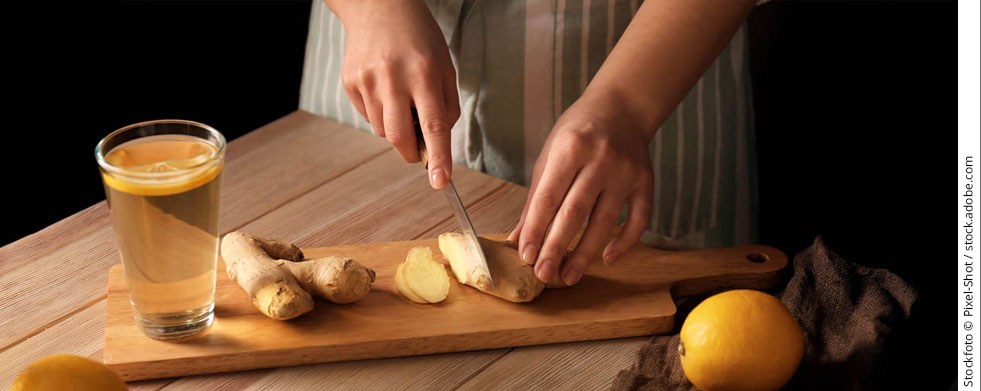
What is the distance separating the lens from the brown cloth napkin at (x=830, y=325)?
1.07 metres

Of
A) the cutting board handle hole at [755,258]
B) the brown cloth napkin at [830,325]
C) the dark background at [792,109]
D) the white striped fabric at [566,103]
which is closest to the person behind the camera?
the brown cloth napkin at [830,325]

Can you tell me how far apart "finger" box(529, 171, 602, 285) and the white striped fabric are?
0.99ft

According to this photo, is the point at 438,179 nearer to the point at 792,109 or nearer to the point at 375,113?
the point at 375,113

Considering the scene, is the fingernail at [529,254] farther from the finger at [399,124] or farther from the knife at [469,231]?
the finger at [399,124]

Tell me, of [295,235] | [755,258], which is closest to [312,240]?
[295,235]

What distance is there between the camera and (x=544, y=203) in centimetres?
120

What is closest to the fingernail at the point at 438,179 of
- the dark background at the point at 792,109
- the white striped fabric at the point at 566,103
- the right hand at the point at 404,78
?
the right hand at the point at 404,78

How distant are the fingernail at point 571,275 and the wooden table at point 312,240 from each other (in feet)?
0.27

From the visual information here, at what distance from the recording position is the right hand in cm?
125

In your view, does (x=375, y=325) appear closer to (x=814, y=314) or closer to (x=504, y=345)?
(x=504, y=345)

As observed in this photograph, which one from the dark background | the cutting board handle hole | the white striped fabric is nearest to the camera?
the cutting board handle hole

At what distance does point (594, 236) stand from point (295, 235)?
0.41 meters

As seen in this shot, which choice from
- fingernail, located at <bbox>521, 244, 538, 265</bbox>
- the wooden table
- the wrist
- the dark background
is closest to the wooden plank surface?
the wooden table

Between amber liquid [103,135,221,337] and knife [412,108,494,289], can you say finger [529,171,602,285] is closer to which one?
knife [412,108,494,289]
